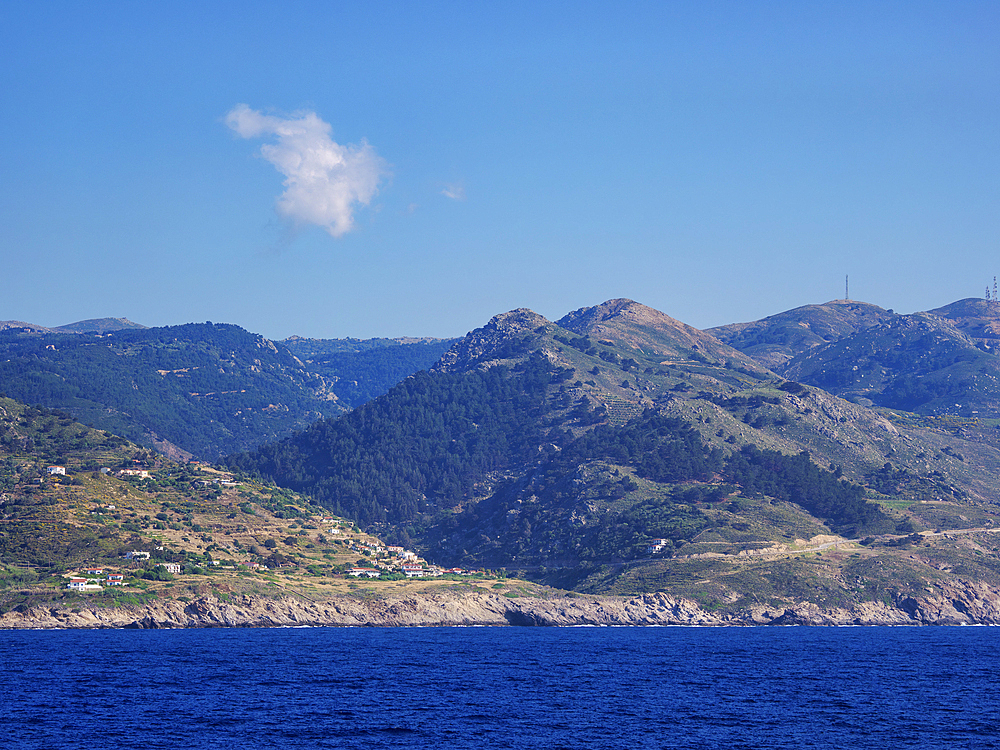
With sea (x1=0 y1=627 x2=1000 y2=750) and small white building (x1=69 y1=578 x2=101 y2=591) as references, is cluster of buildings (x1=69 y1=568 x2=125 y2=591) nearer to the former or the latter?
small white building (x1=69 y1=578 x2=101 y2=591)

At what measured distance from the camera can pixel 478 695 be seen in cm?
11150

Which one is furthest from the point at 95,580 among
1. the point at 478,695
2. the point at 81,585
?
the point at 478,695

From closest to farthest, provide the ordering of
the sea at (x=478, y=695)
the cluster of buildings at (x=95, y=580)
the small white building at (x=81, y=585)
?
the sea at (x=478, y=695)
the small white building at (x=81, y=585)
the cluster of buildings at (x=95, y=580)

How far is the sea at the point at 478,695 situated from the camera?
8642 cm

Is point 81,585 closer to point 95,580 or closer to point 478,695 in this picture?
point 95,580

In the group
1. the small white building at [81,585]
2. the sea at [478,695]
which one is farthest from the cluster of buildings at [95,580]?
the sea at [478,695]

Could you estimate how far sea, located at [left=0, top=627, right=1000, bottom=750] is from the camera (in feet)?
284

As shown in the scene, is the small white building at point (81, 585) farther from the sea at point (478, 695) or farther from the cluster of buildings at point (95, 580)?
the sea at point (478, 695)

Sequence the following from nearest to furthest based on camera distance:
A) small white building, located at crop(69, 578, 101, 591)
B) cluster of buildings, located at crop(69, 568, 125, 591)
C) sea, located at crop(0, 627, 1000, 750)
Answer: sea, located at crop(0, 627, 1000, 750)
small white building, located at crop(69, 578, 101, 591)
cluster of buildings, located at crop(69, 568, 125, 591)

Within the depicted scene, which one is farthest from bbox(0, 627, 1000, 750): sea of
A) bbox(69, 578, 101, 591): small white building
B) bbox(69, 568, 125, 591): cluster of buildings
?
bbox(69, 568, 125, 591): cluster of buildings

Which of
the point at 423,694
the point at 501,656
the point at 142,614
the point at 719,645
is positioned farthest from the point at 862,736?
the point at 142,614

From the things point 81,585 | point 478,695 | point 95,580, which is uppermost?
point 95,580

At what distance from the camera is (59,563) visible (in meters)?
191

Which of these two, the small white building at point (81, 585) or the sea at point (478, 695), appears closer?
the sea at point (478, 695)
